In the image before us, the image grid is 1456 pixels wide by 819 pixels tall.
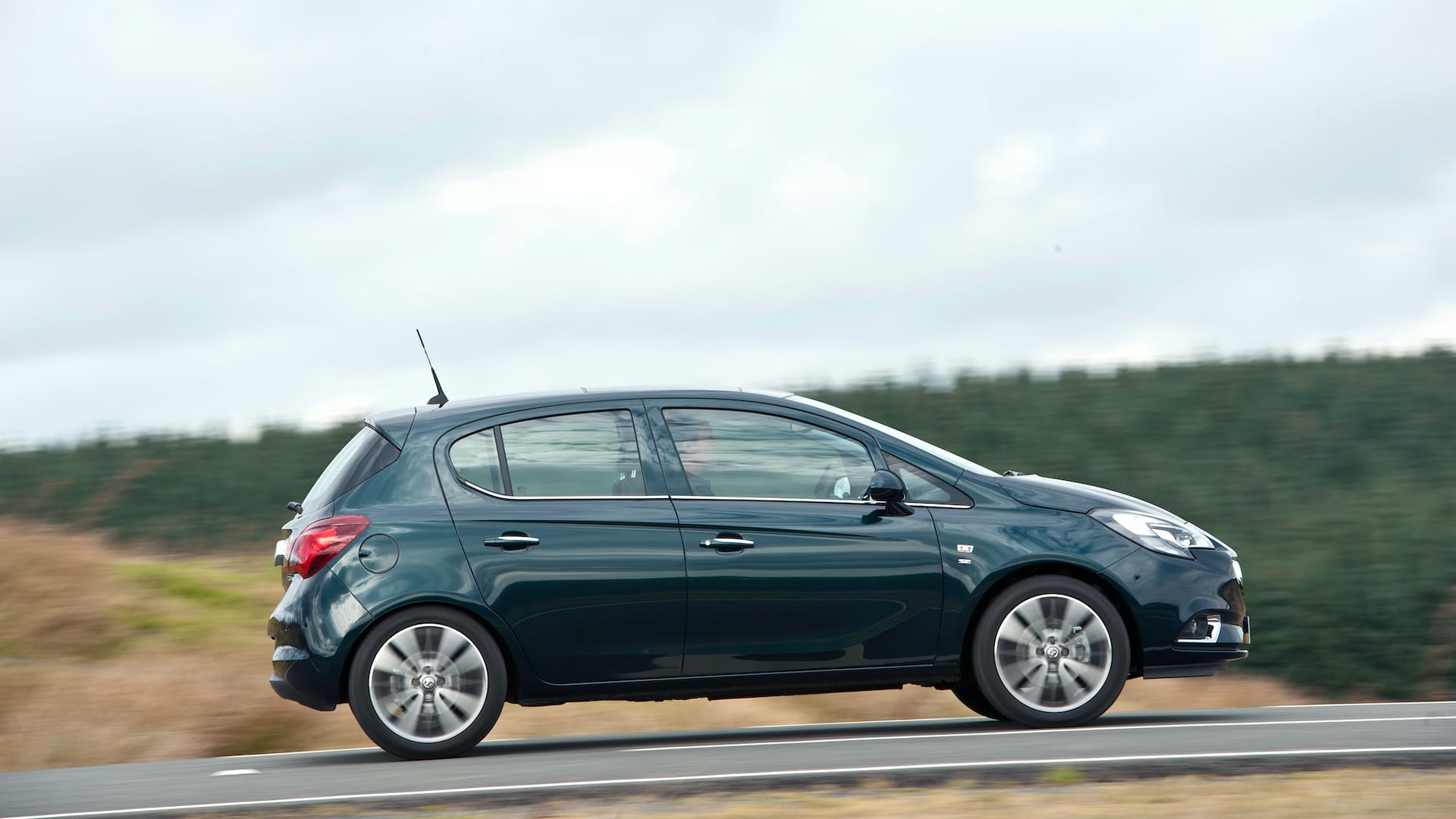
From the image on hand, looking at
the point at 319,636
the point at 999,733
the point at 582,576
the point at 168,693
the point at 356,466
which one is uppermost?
the point at 356,466

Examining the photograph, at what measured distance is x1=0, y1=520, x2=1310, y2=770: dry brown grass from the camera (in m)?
11.4

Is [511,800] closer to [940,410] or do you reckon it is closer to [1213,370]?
[940,410]

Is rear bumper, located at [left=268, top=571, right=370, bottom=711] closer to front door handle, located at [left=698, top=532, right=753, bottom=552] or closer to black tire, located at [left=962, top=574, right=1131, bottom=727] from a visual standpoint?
→ front door handle, located at [left=698, top=532, right=753, bottom=552]

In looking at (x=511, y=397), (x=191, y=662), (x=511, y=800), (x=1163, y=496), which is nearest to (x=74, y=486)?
(x=191, y=662)

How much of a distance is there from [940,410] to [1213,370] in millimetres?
3422

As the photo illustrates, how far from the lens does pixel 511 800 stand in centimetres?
632

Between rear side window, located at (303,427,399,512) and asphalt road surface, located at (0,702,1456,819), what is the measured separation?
126cm

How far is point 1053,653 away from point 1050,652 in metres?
0.02

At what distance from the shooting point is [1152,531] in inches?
325

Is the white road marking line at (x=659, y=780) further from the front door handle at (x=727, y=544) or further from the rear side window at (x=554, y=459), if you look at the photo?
the rear side window at (x=554, y=459)

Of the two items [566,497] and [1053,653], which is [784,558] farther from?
[1053,653]

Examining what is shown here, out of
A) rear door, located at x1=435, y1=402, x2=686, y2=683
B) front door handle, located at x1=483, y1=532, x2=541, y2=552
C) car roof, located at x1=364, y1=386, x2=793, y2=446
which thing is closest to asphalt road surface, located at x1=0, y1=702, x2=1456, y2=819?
rear door, located at x1=435, y1=402, x2=686, y2=683

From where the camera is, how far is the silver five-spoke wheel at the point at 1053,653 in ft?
26.5

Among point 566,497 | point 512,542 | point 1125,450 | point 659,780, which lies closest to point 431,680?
point 512,542
